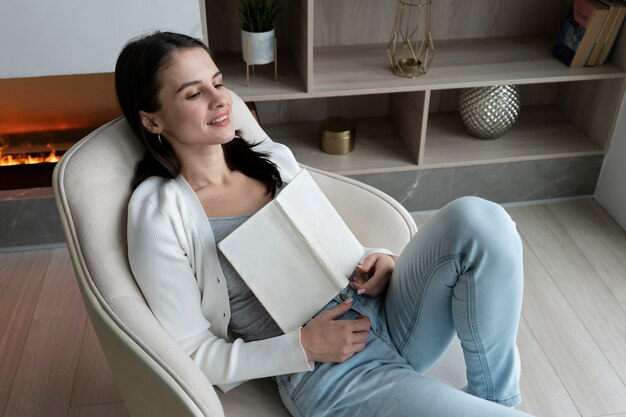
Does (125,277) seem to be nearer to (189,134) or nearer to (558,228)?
(189,134)

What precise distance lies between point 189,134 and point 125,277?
31cm

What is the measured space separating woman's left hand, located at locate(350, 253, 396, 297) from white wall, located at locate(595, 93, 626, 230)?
1.32 m

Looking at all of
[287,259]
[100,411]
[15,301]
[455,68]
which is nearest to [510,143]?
[455,68]

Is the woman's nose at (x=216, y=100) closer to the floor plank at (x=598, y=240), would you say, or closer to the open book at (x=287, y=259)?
the open book at (x=287, y=259)

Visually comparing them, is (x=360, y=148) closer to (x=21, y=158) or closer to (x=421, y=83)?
(x=421, y=83)

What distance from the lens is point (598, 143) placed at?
244 cm

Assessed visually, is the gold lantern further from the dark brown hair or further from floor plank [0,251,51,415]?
floor plank [0,251,51,415]

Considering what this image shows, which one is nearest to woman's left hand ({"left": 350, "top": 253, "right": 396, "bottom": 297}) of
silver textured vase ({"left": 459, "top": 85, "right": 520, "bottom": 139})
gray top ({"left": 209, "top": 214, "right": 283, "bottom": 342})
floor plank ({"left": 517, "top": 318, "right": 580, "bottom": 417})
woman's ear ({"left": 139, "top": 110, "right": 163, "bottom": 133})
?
gray top ({"left": 209, "top": 214, "right": 283, "bottom": 342})

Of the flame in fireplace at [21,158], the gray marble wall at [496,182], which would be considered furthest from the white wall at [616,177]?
the flame in fireplace at [21,158]

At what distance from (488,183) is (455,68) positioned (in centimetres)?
43

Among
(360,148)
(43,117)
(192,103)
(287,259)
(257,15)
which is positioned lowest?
(360,148)

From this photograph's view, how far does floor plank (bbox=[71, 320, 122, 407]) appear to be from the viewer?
1.74 meters

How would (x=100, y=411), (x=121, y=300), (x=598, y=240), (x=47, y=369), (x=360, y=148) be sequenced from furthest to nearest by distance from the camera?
(x=360, y=148), (x=598, y=240), (x=47, y=369), (x=100, y=411), (x=121, y=300)

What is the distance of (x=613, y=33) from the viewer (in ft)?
7.32
